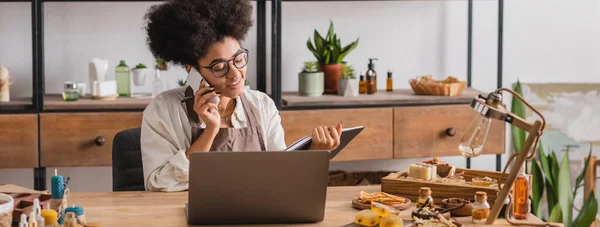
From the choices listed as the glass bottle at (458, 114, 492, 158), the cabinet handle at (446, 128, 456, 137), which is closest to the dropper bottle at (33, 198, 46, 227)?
the glass bottle at (458, 114, 492, 158)

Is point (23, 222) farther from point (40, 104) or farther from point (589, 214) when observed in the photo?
point (589, 214)

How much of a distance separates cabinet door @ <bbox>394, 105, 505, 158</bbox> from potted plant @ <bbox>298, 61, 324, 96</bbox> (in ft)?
1.29

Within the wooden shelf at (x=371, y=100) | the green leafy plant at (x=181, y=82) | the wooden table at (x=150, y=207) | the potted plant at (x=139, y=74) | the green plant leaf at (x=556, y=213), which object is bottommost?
the green plant leaf at (x=556, y=213)

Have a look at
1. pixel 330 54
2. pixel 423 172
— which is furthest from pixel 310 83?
pixel 423 172

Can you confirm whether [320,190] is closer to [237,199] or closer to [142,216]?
[237,199]

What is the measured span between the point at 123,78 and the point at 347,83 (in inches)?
43.3

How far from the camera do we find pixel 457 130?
15.1 ft

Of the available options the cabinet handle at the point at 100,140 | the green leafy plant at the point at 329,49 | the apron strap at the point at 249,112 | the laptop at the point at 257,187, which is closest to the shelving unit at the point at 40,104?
the cabinet handle at the point at 100,140

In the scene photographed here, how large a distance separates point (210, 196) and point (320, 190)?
28 cm

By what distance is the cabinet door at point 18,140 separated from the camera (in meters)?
4.16

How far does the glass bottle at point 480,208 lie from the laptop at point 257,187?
41 cm

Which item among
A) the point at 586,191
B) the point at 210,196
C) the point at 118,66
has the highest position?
the point at 118,66

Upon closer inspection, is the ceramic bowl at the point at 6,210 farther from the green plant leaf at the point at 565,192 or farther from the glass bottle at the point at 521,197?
the green plant leaf at the point at 565,192

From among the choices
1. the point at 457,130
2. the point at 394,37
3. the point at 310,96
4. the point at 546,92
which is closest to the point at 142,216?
the point at 310,96
